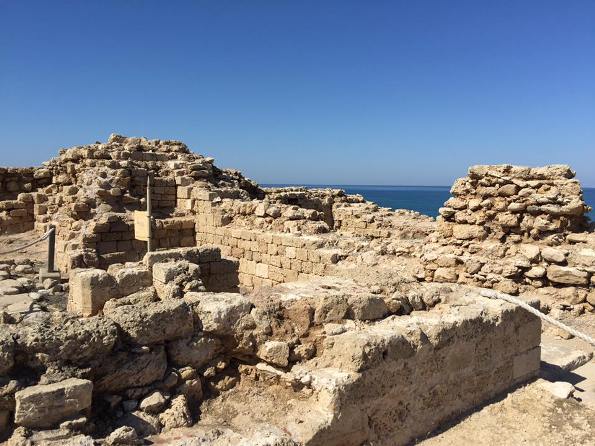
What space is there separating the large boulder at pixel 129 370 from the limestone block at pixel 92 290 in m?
1.43

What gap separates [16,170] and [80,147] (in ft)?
13.1

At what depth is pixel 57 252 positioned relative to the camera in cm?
1059

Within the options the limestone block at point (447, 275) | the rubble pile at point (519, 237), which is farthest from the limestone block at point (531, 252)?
the limestone block at point (447, 275)

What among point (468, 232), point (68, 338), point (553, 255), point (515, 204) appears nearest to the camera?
point (68, 338)

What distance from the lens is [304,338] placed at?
3.60m

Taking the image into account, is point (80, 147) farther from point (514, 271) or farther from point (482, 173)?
point (514, 271)

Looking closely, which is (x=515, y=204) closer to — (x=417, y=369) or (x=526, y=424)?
(x=526, y=424)

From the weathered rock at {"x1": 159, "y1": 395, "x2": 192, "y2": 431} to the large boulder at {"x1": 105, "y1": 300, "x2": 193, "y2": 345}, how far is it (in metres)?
0.45

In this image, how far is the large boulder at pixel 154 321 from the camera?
3.11 m

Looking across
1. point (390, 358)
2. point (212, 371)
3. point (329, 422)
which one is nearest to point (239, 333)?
point (212, 371)

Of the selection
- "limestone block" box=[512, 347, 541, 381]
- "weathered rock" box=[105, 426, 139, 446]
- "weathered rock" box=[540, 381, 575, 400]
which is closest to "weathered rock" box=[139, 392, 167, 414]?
"weathered rock" box=[105, 426, 139, 446]

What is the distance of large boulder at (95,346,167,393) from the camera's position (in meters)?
2.89

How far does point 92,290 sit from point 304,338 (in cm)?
204

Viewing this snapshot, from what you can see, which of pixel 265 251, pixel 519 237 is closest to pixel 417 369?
pixel 519 237
